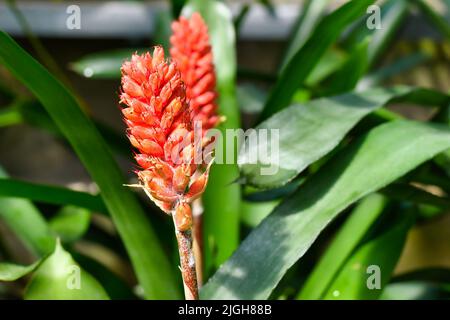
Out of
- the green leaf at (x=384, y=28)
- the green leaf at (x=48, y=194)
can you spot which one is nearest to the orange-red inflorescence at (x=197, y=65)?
the green leaf at (x=48, y=194)

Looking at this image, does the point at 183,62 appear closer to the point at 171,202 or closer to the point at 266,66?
the point at 171,202

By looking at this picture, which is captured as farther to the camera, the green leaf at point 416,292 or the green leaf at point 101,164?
the green leaf at point 416,292

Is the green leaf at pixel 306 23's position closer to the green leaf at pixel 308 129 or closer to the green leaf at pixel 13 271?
the green leaf at pixel 308 129

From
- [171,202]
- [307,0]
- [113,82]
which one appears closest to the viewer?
[171,202]

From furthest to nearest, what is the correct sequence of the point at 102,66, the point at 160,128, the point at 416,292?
the point at 102,66 → the point at 416,292 → the point at 160,128

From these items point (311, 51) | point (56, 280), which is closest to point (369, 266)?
point (311, 51)

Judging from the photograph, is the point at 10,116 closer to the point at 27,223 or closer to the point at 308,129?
the point at 27,223
